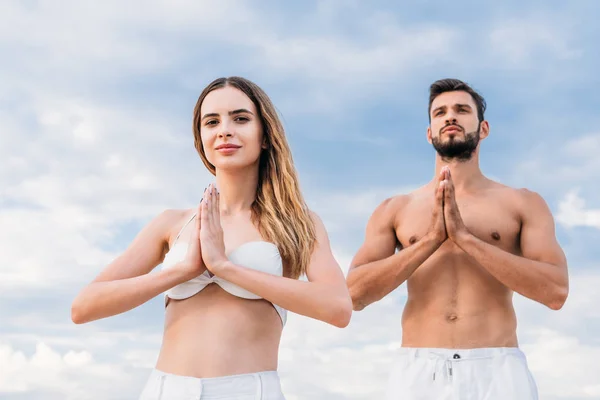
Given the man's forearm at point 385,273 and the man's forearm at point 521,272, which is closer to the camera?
the man's forearm at point 521,272

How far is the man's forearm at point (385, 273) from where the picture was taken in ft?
22.1

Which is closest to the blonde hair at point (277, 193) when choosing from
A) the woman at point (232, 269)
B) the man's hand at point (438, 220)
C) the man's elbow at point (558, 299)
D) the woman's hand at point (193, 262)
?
the woman at point (232, 269)

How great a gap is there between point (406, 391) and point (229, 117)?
2946 millimetres

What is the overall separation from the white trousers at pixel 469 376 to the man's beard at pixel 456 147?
1.80m

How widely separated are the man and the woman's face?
1.97 meters

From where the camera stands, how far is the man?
22.0ft

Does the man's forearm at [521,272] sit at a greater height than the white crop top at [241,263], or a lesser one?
greater

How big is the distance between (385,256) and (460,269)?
2.25 feet

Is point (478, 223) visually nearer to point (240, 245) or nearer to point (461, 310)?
point (461, 310)

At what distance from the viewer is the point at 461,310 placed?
689 centimetres

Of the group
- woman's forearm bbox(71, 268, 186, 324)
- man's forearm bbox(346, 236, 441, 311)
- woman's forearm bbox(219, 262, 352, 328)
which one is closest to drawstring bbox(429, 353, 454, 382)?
man's forearm bbox(346, 236, 441, 311)

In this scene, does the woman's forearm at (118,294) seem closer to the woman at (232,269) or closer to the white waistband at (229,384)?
the woman at (232,269)

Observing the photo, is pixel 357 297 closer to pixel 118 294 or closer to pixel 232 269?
pixel 232 269

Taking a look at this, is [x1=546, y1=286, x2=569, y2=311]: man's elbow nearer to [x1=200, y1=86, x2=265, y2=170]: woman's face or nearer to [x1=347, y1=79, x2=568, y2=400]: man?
[x1=347, y1=79, x2=568, y2=400]: man
